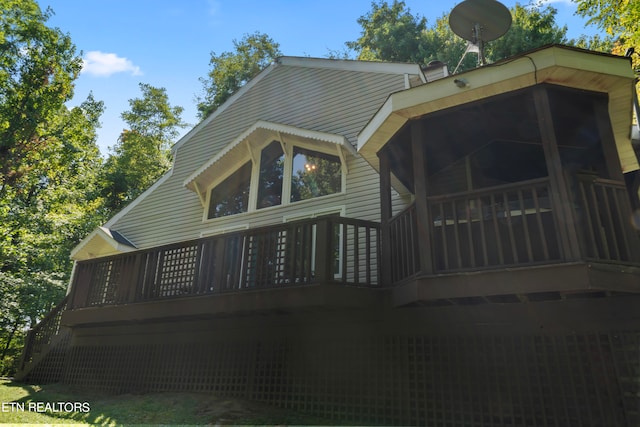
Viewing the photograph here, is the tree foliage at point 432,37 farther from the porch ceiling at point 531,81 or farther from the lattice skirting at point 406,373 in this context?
the lattice skirting at point 406,373

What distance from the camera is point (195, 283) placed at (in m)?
7.05

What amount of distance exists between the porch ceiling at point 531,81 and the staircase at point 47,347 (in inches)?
351

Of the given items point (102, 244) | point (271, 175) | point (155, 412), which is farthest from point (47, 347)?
point (271, 175)

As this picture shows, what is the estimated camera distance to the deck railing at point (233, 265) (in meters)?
5.88

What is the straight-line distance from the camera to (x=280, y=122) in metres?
10.7

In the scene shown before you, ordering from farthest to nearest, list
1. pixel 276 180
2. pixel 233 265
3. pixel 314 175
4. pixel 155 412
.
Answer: pixel 276 180 < pixel 314 175 < pixel 233 265 < pixel 155 412

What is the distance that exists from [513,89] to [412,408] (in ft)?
13.9

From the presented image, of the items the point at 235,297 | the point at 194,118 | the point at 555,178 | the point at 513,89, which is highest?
the point at 194,118

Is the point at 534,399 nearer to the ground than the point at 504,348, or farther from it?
nearer to the ground

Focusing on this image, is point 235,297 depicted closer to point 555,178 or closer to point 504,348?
point 504,348

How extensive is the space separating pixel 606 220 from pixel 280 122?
7.92m

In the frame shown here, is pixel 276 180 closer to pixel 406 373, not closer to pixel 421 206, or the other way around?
pixel 421 206

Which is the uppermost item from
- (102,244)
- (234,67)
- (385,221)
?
(234,67)

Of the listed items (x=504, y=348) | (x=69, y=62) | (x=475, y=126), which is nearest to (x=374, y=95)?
(x=475, y=126)
